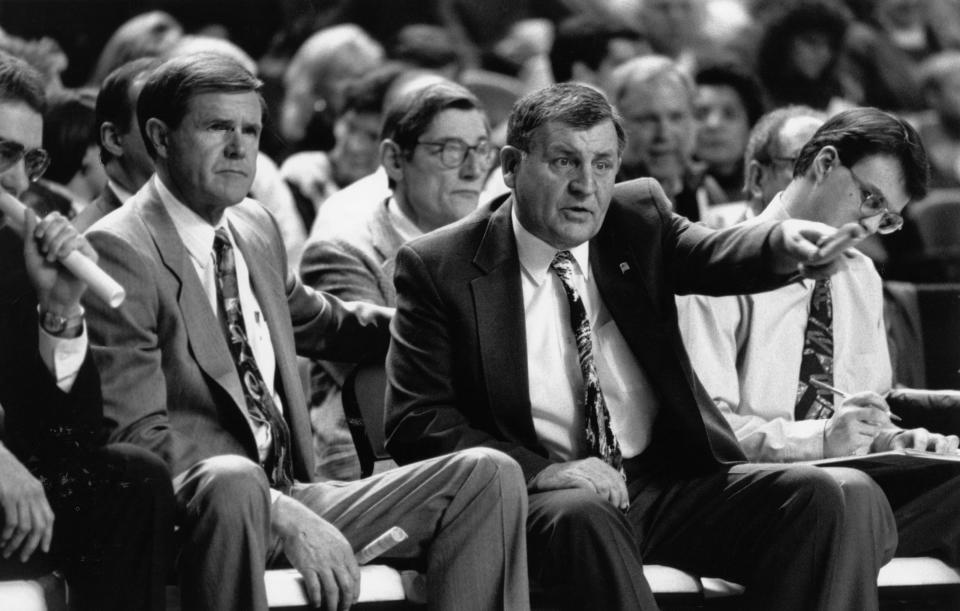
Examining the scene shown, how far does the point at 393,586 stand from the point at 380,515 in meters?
0.12

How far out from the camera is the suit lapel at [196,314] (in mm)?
2809

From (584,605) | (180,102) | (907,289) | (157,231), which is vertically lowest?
(584,605)

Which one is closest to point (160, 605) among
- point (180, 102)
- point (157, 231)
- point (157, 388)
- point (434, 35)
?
point (157, 388)

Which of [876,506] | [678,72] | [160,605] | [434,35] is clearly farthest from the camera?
[434,35]

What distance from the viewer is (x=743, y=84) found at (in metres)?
5.08

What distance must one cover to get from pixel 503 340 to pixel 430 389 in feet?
0.52

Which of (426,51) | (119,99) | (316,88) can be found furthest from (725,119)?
(119,99)

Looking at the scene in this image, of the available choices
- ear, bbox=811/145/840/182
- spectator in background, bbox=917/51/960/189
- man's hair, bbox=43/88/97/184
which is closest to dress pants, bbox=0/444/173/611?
man's hair, bbox=43/88/97/184

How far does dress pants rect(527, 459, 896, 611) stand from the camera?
274 cm

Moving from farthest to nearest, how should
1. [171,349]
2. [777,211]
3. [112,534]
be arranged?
[777,211] < [171,349] < [112,534]

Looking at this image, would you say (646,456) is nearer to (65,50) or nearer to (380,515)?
(380,515)

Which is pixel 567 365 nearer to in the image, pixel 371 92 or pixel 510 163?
pixel 510 163

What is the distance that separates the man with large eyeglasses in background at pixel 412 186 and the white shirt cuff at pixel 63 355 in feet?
3.53

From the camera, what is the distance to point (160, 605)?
99.9 inches
